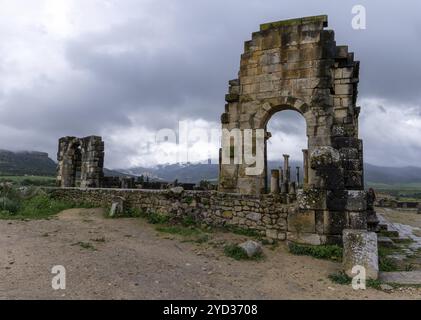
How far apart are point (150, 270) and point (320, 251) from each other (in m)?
3.81

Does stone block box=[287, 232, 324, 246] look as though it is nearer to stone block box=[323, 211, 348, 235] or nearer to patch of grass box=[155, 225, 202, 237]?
stone block box=[323, 211, 348, 235]

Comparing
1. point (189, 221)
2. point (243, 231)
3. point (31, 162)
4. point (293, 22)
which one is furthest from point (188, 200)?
point (31, 162)

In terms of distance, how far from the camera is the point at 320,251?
7059 millimetres

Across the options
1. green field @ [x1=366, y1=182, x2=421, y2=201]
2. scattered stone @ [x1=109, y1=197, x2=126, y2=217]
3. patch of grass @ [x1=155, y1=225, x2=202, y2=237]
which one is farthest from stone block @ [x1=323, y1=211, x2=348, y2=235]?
green field @ [x1=366, y1=182, x2=421, y2=201]

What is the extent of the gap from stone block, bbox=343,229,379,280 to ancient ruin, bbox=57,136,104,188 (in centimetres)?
1410

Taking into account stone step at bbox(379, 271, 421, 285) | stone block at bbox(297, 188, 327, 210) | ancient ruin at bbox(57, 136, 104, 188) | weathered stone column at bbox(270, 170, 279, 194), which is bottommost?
stone step at bbox(379, 271, 421, 285)

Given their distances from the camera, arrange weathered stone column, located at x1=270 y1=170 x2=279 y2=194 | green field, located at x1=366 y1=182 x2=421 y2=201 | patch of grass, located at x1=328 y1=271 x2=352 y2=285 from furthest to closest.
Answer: green field, located at x1=366 y1=182 x2=421 y2=201
weathered stone column, located at x1=270 y1=170 x2=279 y2=194
patch of grass, located at x1=328 y1=271 x2=352 y2=285

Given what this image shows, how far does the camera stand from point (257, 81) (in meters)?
10.5

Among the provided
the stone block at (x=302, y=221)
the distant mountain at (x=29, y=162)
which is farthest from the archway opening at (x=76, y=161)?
the distant mountain at (x=29, y=162)

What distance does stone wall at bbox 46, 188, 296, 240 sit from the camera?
27.0 ft

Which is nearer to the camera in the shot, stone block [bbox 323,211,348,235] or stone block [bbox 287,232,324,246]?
stone block [bbox 323,211,348,235]

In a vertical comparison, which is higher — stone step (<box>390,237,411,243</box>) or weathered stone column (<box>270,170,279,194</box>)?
weathered stone column (<box>270,170,279,194</box>)

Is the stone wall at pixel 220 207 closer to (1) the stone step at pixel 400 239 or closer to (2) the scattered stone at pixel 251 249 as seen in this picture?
(2) the scattered stone at pixel 251 249
